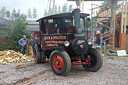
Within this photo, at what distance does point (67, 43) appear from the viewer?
5.66 meters

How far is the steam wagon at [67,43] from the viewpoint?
5688mm

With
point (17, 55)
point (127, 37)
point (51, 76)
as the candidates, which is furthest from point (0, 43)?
point (127, 37)

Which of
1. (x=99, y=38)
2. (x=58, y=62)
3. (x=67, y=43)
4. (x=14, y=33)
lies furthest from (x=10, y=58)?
(x=99, y=38)

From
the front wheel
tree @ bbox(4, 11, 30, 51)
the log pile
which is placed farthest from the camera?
tree @ bbox(4, 11, 30, 51)

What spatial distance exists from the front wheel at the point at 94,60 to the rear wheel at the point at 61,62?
1355 millimetres

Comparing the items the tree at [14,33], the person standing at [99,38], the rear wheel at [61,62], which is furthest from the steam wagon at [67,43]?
the tree at [14,33]

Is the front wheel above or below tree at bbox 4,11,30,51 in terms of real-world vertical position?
below

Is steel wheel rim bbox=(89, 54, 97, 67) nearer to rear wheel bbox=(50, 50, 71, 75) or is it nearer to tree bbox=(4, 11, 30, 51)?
rear wheel bbox=(50, 50, 71, 75)

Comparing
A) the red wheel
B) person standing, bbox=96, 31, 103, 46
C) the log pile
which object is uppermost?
person standing, bbox=96, 31, 103, 46

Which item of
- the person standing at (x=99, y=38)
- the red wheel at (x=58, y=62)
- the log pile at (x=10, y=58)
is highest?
the person standing at (x=99, y=38)

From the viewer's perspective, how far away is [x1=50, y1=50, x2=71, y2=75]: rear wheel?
5.42 meters

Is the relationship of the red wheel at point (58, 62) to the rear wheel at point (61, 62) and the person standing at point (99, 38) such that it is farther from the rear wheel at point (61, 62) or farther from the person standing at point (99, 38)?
the person standing at point (99, 38)

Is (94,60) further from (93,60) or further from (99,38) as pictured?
(99,38)

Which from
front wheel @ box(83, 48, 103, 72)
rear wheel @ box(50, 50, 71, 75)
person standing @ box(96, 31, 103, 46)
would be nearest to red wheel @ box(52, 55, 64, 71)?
rear wheel @ box(50, 50, 71, 75)
